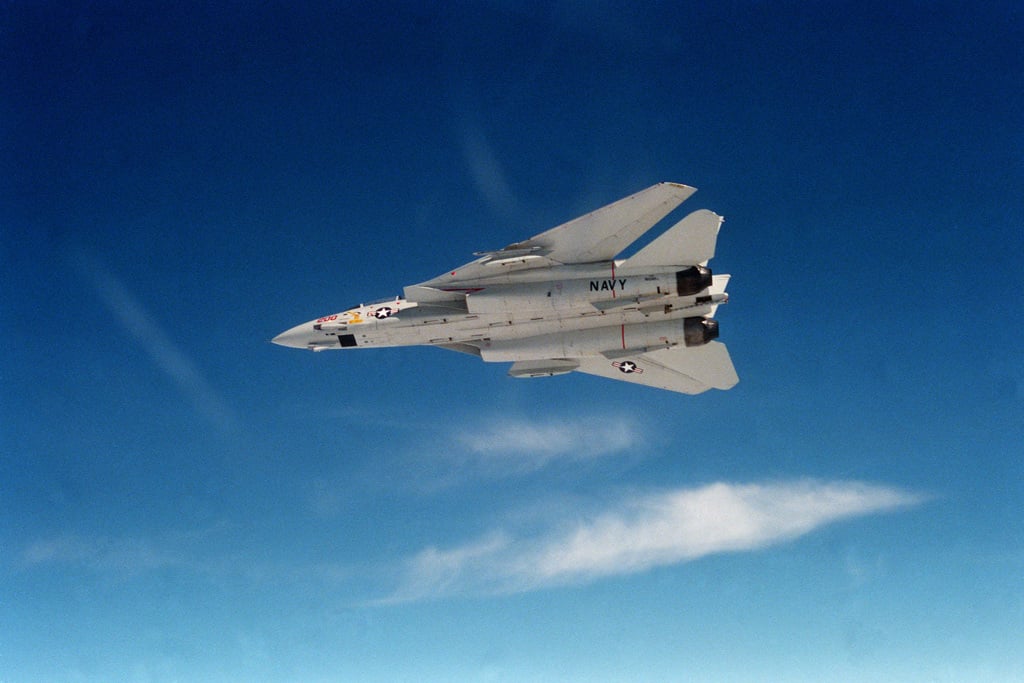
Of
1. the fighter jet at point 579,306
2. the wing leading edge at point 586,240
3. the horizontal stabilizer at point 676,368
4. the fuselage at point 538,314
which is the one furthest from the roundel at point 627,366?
the wing leading edge at point 586,240

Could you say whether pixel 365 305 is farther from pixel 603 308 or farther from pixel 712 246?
pixel 712 246

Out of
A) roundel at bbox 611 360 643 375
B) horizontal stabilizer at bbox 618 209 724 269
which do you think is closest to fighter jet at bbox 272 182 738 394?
horizontal stabilizer at bbox 618 209 724 269

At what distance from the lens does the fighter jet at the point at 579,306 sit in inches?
1300

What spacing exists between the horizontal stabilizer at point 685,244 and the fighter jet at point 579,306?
0.04m

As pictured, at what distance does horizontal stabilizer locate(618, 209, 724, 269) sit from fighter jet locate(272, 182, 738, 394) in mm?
44

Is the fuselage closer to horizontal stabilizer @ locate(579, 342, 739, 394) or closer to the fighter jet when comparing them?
the fighter jet

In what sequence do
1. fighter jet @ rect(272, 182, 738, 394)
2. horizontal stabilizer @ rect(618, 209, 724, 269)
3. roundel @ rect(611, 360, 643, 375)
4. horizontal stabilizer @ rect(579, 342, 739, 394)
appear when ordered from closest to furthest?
horizontal stabilizer @ rect(618, 209, 724, 269), fighter jet @ rect(272, 182, 738, 394), horizontal stabilizer @ rect(579, 342, 739, 394), roundel @ rect(611, 360, 643, 375)

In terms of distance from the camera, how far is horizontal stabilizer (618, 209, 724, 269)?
106ft

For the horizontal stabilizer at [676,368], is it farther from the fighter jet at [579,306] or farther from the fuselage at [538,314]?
the fuselage at [538,314]

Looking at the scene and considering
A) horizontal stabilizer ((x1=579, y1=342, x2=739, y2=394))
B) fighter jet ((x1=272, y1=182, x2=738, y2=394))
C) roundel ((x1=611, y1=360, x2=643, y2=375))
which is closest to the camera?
fighter jet ((x1=272, y1=182, x2=738, y2=394))

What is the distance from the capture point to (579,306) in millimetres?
34438

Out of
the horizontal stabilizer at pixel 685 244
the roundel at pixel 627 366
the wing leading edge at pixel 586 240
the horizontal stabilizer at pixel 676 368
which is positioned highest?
the wing leading edge at pixel 586 240

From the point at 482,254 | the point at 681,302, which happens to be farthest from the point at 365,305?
the point at 681,302

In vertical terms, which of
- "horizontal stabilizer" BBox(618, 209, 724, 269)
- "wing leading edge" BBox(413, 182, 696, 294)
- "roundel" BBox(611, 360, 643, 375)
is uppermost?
"wing leading edge" BBox(413, 182, 696, 294)
